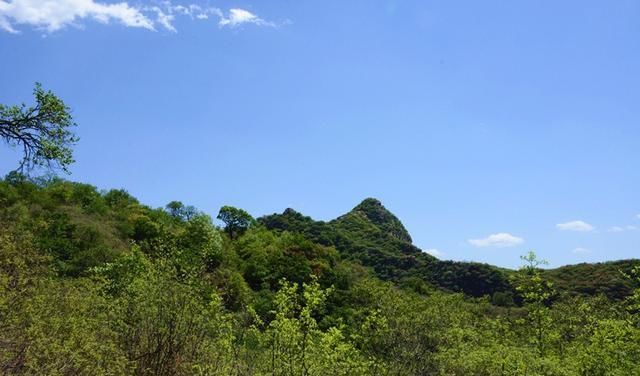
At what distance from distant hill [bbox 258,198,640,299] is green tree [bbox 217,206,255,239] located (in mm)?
29986

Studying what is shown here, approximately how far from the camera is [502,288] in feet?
285

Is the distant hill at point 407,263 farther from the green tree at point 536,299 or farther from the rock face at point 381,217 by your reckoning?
the green tree at point 536,299

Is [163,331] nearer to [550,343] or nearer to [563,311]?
[550,343]

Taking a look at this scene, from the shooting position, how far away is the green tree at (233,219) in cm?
8362

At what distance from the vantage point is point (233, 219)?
3305 inches

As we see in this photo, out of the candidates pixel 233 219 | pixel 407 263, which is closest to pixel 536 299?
pixel 233 219

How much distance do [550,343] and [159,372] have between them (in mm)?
13529

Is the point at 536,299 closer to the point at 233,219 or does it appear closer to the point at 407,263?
the point at 233,219

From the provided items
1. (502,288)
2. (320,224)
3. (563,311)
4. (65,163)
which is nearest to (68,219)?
(65,163)

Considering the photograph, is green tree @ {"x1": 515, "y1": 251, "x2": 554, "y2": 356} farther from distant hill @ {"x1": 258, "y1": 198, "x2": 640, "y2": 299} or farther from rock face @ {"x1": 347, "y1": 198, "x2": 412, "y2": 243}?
rock face @ {"x1": 347, "y1": 198, "x2": 412, "y2": 243}

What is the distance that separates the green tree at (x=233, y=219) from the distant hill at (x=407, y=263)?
1181 inches

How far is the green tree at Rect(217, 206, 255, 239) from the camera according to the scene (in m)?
83.6

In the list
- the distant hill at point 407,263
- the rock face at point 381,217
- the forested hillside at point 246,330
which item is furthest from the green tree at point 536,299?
the rock face at point 381,217

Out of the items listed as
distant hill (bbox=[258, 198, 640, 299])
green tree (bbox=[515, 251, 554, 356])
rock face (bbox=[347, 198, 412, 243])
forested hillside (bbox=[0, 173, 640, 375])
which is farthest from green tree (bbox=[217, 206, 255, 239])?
rock face (bbox=[347, 198, 412, 243])
